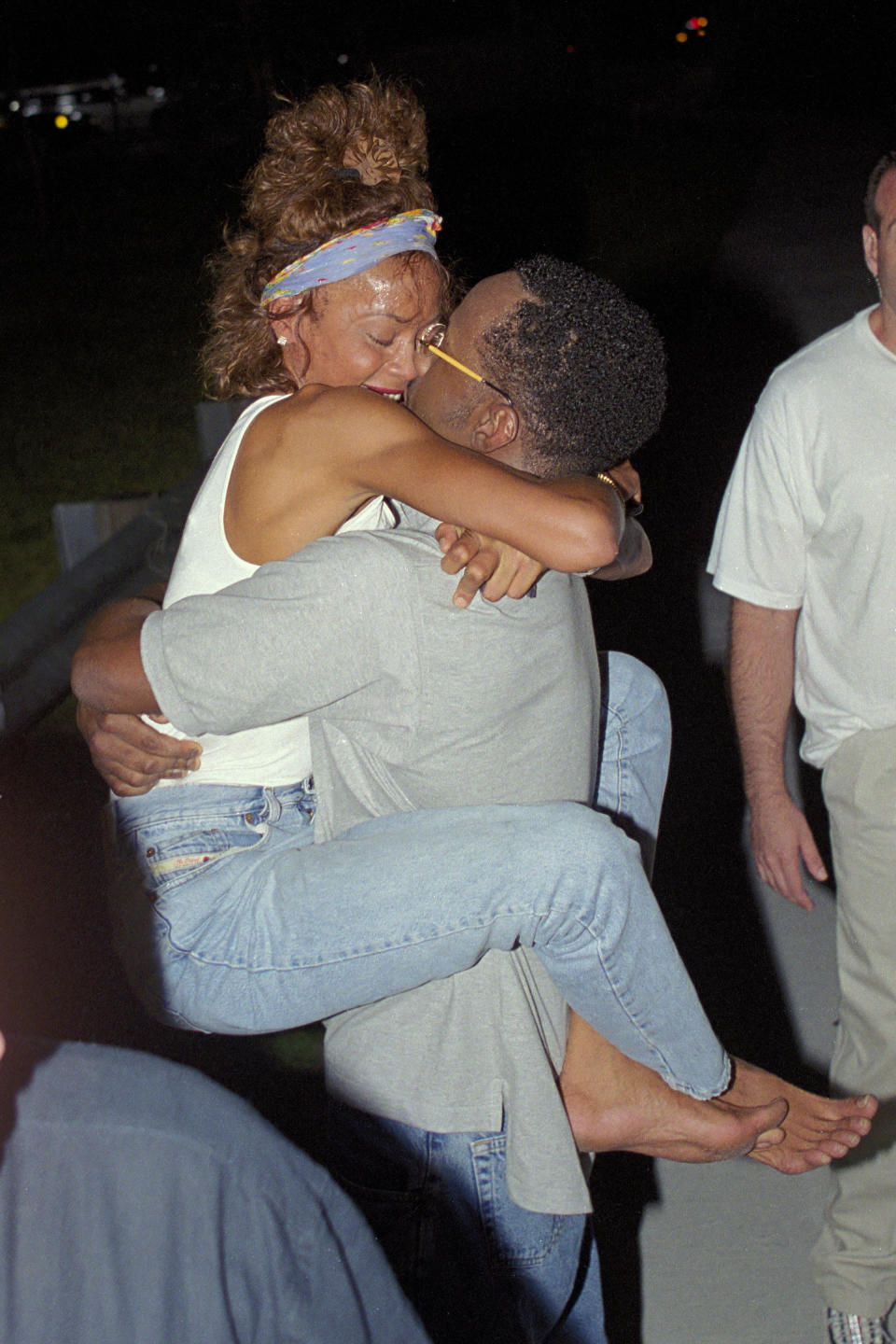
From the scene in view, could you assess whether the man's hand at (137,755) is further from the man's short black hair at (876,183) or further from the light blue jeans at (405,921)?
the man's short black hair at (876,183)

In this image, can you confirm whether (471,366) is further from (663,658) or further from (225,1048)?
(663,658)

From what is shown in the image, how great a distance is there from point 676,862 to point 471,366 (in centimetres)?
283

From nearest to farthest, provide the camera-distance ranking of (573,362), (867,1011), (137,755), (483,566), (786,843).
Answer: (483,566) < (573,362) < (137,755) < (867,1011) < (786,843)

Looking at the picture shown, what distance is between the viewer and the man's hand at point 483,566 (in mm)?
2029

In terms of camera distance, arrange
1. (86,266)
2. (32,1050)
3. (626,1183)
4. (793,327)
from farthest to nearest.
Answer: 1. (86,266)
2. (793,327)
3. (626,1183)
4. (32,1050)

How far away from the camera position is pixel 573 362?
7.42 ft

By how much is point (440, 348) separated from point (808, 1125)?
1.59 metres

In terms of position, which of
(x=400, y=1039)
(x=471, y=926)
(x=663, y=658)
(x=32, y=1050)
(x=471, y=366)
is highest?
(x=471, y=366)

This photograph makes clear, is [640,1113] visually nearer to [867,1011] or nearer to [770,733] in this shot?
[867,1011]

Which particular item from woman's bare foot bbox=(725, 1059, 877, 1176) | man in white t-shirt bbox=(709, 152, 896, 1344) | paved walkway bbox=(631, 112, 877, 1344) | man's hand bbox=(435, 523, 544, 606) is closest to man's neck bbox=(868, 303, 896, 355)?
man in white t-shirt bbox=(709, 152, 896, 1344)

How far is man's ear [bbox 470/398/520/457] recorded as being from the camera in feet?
7.60

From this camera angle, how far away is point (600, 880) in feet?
6.59

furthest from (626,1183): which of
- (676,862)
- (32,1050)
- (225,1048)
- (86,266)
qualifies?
(86,266)

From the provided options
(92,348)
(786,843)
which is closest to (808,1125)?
(786,843)
